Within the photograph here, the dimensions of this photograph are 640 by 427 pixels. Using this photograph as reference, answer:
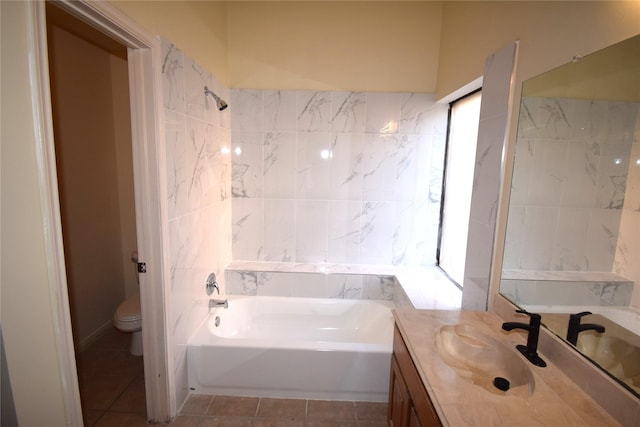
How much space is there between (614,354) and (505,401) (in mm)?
402

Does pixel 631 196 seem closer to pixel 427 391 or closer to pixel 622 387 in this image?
pixel 622 387

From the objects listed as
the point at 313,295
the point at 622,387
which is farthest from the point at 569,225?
the point at 313,295

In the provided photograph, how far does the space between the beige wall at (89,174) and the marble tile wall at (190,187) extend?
1144 mm

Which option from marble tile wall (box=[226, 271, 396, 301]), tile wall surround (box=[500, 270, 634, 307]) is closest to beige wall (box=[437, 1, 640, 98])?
tile wall surround (box=[500, 270, 634, 307])

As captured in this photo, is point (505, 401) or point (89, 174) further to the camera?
point (89, 174)

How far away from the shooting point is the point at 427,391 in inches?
41.5

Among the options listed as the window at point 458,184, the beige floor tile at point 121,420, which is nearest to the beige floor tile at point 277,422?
the beige floor tile at point 121,420

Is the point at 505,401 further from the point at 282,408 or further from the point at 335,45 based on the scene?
the point at 335,45

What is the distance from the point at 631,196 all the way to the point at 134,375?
302 centimetres

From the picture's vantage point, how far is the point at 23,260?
1.02 meters

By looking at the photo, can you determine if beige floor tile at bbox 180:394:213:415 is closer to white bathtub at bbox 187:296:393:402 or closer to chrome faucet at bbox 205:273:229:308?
white bathtub at bbox 187:296:393:402

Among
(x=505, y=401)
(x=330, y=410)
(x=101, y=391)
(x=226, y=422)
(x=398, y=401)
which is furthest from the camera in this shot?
(x=101, y=391)

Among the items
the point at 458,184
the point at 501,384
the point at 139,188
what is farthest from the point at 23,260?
the point at 458,184

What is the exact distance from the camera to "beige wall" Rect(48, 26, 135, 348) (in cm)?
237
